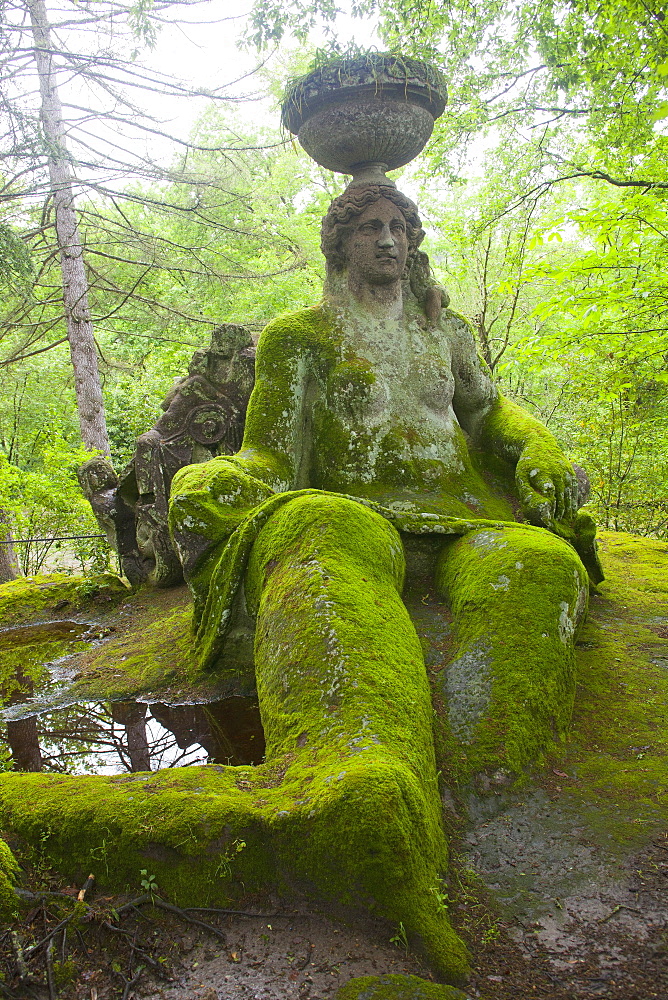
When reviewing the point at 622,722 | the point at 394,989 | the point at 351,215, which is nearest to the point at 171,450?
the point at 351,215

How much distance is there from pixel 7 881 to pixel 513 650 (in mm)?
1723

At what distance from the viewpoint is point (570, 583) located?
2.71 meters

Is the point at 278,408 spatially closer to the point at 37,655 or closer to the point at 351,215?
the point at 351,215

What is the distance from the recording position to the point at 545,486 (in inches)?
148

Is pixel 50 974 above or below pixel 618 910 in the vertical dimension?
above

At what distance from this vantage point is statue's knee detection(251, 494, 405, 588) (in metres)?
2.57

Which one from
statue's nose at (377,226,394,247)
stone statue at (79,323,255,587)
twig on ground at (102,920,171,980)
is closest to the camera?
twig on ground at (102,920,171,980)

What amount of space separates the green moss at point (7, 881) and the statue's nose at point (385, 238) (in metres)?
3.44

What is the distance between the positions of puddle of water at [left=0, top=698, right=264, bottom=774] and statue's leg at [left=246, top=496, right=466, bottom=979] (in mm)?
442

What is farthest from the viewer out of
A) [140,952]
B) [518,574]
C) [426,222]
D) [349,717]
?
[426,222]

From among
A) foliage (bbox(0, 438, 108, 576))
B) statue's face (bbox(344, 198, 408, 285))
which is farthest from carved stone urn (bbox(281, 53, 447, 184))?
foliage (bbox(0, 438, 108, 576))

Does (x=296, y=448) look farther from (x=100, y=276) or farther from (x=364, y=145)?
(x=100, y=276)

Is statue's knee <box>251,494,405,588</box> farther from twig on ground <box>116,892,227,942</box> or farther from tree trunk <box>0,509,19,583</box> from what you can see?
tree trunk <box>0,509,19,583</box>

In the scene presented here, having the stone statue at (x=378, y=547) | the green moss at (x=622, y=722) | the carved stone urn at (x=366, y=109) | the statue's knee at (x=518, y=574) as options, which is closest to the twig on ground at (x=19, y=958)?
the stone statue at (x=378, y=547)
